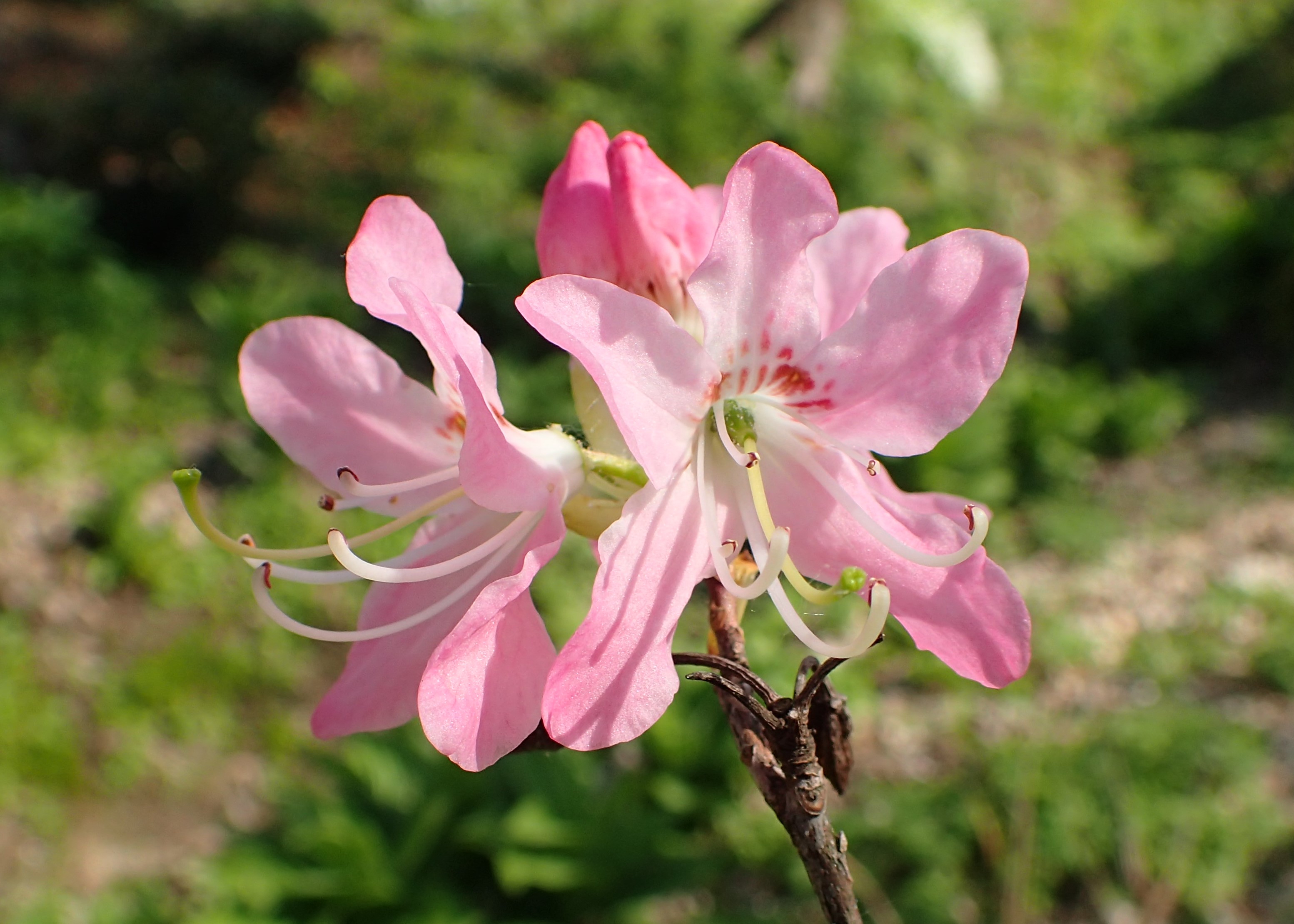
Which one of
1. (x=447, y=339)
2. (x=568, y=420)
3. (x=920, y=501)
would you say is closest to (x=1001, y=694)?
(x=568, y=420)

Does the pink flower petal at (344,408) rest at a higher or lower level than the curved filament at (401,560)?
higher

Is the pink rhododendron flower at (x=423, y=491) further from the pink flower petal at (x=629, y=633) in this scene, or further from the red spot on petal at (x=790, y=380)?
the red spot on petal at (x=790, y=380)

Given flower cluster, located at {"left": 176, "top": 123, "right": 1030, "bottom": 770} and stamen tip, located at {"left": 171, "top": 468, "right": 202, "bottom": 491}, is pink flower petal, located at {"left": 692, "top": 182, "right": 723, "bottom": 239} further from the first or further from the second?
stamen tip, located at {"left": 171, "top": 468, "right": 202, "bottom": 491}

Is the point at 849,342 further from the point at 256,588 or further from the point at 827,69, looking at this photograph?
the point at 827,69

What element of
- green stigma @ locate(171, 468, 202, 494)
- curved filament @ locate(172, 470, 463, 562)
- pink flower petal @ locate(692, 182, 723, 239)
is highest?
pink flower petal @ locate(692, 182, 723, 239)

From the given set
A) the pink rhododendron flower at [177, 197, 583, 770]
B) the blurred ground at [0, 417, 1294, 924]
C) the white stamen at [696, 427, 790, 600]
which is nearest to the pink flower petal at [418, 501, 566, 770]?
the pink rhododendron flower at [177, 197, 583, 770]

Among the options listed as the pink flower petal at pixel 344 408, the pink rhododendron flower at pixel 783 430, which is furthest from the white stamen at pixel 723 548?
the pink flower petal at pixel 344 408
